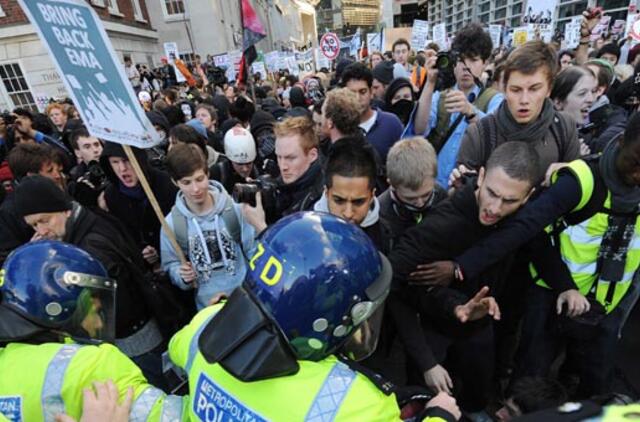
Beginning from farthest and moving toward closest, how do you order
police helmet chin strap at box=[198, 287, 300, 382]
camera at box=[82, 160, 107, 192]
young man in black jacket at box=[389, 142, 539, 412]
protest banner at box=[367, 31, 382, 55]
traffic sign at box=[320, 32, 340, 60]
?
protest banner at box=[367, 31, 382, 55] → traffic sign at box=[320, 32, 340, 60] → camera at box=[82, 160, 107, 192] → young man in black jacket at box=[389, 142, 539, 412] → police helmet chin strap at box=[198, 287, 300, 382]

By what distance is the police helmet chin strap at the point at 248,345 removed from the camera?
3.12ft

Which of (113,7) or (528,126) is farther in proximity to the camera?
(113,7)

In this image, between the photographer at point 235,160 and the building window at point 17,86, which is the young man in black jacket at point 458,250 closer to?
the photographer at point 235,160

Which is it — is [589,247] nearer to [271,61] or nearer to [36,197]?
[36,197]

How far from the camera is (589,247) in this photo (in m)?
1.93

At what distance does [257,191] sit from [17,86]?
1788cm

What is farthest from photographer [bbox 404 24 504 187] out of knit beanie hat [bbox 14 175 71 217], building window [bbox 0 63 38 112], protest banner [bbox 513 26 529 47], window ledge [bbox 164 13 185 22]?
window ledge [bbox 164 13 185 22]

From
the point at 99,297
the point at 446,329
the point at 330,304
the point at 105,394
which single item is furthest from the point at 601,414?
the point at 99,297

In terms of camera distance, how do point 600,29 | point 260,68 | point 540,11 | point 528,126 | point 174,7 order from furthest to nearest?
1. point 174,7
2. point 260,68
3. point 600,29
4. point 540,11
5. point 528,126

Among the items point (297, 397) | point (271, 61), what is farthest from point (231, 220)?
point (271, 61)

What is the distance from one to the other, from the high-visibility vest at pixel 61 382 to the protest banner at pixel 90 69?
44.4 inches

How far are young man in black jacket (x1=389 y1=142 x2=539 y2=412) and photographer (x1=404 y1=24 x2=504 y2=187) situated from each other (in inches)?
46.2

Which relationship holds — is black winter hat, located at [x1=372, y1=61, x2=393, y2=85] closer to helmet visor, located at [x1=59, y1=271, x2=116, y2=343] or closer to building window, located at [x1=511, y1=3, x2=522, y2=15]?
helmet visor, located at [x1=59, y1=271, x2=116, y2=343]

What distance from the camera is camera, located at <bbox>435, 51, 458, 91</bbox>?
3.14 m
